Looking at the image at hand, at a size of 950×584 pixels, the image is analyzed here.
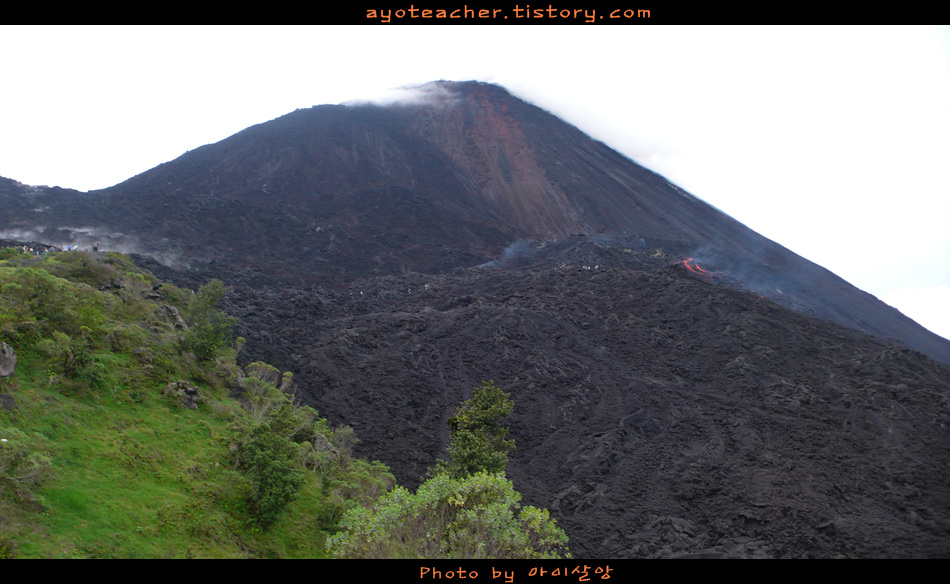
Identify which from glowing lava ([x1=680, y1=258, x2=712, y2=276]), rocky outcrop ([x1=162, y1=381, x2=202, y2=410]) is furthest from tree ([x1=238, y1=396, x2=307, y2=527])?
glowing lava ([x1=680, y1=258, x2=712, y2=276])

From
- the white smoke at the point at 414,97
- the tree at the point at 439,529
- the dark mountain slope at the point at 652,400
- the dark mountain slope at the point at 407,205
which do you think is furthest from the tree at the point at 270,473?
the white smoke at the point at 414,97

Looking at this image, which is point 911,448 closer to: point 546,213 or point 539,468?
point 539,468

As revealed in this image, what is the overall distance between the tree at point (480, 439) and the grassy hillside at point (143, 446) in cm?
235

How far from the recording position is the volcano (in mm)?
17984

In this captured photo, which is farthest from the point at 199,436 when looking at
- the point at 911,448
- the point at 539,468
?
the point at 911,448

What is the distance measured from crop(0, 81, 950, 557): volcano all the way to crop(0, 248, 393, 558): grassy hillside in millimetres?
5352

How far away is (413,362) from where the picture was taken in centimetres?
2797

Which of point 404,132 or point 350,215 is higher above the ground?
point 404,132

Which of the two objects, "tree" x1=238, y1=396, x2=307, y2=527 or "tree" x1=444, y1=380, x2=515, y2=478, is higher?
"tree" x1=238, y1=396, x2=307, y2=527

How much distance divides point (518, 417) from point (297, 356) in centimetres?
1036

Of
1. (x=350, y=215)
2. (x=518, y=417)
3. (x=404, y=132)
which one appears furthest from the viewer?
(x=404, y=132)

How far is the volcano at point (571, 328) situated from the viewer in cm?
1798

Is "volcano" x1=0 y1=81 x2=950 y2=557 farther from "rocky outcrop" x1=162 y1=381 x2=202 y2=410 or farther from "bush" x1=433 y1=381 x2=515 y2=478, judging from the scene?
"rocky outcrop" x1=162 y1=381 x2=202 y2=410
